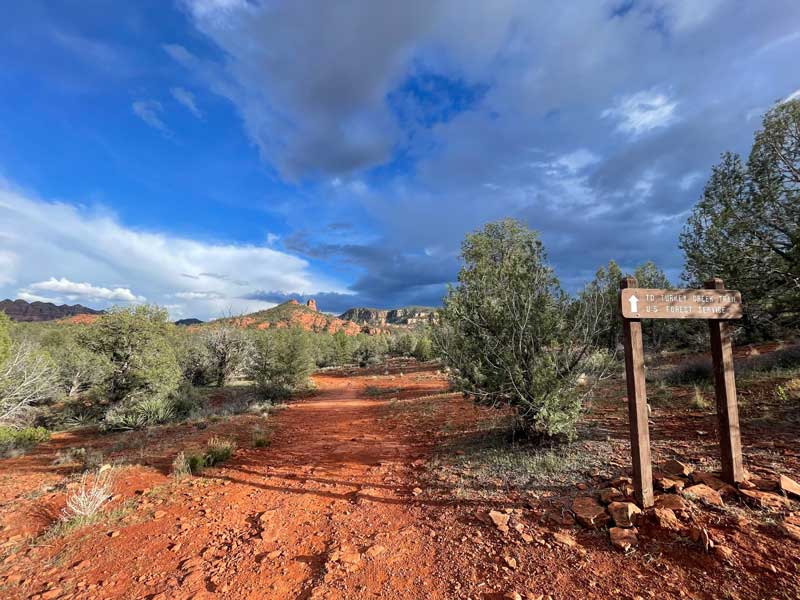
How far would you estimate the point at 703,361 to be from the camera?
10969mm

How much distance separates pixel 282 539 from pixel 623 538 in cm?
378

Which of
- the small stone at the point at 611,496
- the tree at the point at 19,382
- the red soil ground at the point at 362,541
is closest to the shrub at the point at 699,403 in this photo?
the red soil ground at the point at 362,541

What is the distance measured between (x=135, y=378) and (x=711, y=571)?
1694 centimetres

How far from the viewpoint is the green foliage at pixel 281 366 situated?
2011cm

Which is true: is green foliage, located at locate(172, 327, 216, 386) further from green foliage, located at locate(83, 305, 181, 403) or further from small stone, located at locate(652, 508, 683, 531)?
small stone, located at locate(652, 508, 683, 531)

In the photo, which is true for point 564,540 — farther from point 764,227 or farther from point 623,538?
point 764,227

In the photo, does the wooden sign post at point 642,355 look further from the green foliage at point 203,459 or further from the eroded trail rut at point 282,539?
the green foliage at point 203,459

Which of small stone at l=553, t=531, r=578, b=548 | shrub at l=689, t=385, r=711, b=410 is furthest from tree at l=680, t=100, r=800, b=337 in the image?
small stone at l=553, t=531, r=578, b=548

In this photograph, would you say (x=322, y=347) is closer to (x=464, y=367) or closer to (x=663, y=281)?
(x=663, y=281)

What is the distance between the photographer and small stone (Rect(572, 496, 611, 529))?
12.4 feet

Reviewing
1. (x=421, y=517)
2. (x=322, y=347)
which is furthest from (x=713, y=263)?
(x=322, y=347)

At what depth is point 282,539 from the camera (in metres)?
4.22

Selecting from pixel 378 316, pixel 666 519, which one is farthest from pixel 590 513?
pixel 378 316

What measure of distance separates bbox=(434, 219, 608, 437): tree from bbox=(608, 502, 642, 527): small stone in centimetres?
197
